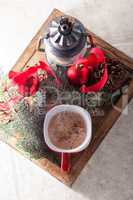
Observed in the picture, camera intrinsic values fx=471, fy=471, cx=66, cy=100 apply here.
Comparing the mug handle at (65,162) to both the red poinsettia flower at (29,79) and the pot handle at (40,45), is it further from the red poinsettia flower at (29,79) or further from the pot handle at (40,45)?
the pot handle at (40,45)

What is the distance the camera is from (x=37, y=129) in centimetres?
108

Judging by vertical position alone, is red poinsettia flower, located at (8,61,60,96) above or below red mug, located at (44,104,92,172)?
above

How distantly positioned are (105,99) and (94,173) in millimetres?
195

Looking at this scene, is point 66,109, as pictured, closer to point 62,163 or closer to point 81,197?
point 62,163

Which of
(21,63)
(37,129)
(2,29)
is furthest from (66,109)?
(2,29)

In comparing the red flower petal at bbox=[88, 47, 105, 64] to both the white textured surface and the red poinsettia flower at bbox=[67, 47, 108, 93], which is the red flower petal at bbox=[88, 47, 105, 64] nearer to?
the red poinsettia flower at bbox=[67, 47, 108, 93]

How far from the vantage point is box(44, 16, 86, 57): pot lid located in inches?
40.4

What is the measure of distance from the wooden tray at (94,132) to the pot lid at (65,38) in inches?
5.1

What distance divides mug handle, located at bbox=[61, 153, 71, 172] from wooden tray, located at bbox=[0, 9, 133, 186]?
0.02m

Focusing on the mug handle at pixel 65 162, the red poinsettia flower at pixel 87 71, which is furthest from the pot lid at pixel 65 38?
the mug handle at pixel 65 162

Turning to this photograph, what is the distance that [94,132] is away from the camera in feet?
3.74

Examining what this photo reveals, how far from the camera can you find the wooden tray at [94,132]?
113cm

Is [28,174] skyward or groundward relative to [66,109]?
groundward

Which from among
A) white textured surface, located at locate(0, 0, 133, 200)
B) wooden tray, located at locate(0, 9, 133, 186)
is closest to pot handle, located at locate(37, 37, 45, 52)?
wooden tray, located at locate(0, 9, 133, 186)
